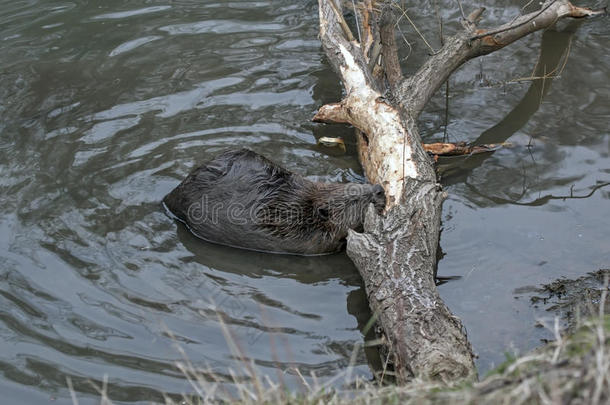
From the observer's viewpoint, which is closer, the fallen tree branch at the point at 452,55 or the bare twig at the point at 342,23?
the fallen tree branch at the point at 452,55

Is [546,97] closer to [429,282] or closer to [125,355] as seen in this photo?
[429,282]

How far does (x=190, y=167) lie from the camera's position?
655cm

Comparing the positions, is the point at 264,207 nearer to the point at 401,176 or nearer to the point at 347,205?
the point at 347,205

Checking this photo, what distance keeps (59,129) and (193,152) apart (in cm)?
146

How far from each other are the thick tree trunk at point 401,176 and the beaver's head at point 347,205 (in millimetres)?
132

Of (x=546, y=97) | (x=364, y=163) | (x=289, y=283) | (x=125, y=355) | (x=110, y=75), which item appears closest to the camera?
(x=125, y=355)

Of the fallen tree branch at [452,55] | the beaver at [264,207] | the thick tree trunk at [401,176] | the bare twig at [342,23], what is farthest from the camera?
the bare twig at [342,23]

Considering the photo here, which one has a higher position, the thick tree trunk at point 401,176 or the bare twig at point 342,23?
the bare twig at point 342,23

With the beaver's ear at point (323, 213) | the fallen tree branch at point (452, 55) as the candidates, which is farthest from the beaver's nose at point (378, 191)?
the fallen tree branch at point (452, 55)

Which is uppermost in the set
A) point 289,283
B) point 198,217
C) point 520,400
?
point 520,400

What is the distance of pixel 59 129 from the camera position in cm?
718

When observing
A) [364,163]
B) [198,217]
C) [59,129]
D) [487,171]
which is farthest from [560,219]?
[59,129]

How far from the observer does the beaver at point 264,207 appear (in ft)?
18.1

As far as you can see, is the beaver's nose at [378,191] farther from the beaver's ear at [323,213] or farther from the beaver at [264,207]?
the beaver's ear at [323,213]
